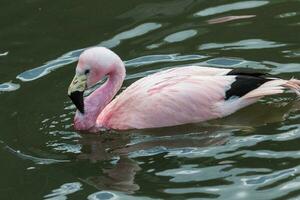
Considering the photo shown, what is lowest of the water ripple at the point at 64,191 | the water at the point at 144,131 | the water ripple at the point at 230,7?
the water ripple at the point at 64,191

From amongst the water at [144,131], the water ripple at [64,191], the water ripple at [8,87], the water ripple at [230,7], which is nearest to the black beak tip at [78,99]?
the water at [144,131]

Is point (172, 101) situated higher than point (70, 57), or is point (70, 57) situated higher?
point (70, 57)

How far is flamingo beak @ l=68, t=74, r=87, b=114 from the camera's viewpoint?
6863mm

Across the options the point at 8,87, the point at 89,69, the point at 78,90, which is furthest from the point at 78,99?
the point at 8,87

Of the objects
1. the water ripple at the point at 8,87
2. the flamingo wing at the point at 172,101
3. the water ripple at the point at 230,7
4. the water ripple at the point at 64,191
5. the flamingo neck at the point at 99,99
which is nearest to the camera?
the water ripple at the point at 64,191

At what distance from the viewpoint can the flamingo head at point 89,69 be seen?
271 inches

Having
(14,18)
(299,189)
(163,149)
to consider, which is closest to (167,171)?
(163,149)

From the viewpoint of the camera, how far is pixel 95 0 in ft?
32.2

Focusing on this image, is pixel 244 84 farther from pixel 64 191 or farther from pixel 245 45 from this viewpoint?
pixel 64 191

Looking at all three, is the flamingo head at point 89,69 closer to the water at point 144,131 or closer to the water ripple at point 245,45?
the water at point 144,131

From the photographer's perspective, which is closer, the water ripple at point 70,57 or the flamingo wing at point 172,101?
the flamingo wing at point 172,101

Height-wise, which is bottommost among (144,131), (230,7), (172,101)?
(144,131)

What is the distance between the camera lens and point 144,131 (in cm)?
684

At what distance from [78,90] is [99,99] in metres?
0.32
